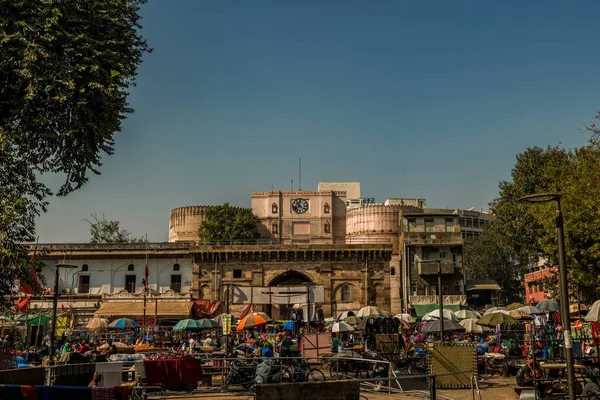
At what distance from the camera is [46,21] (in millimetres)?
17375

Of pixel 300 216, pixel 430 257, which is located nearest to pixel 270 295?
pixel 430 257

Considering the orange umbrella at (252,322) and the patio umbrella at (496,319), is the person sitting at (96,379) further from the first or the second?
the patio umbrella at (496,319)

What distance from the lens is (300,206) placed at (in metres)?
83.4

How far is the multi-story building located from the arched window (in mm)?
4945

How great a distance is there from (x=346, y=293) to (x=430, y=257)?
8.00 metres

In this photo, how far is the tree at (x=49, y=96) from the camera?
1641 centimetres

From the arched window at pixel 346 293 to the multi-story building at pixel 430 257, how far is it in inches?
195

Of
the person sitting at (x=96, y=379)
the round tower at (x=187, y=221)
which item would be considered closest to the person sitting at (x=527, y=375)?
the person sitting at (x=96, y=379)

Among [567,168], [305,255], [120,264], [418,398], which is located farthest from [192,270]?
[418,398]

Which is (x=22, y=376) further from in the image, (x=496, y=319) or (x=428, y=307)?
(x=428, y=307)

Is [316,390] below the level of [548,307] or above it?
below

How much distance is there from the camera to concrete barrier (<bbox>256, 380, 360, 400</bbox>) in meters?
8.89

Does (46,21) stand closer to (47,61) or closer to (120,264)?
(47,61)

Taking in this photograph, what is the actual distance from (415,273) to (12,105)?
4072cm
